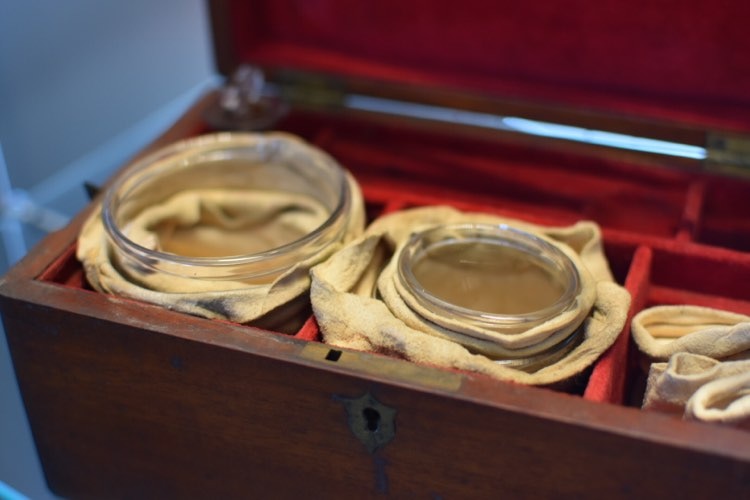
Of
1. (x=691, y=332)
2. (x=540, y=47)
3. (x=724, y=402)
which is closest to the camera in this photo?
(x=724, y=402)

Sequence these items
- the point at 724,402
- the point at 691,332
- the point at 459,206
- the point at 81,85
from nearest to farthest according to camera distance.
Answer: the point at 724,402, the point at 691,332, the point at 459,206, the point at 81,85

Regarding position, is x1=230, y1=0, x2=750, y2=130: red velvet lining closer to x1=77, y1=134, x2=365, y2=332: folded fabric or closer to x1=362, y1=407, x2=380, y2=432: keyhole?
x1=77, y1=134, x2=365, y2=332: folded fabric

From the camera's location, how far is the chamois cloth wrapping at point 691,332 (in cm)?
76

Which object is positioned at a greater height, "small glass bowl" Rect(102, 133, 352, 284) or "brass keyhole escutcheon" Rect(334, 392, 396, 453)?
"small glass bowl" Rect(102, 133, 352, 284)

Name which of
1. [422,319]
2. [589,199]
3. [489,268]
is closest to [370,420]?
[422,319]

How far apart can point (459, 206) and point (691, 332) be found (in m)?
0.29

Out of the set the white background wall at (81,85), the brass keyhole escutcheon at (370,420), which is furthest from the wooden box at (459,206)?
the white background wall at (81,85)

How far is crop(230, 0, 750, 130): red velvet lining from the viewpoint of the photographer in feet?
3.32

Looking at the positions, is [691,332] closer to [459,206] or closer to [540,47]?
[459,206]

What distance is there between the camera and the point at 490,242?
89 centimetres

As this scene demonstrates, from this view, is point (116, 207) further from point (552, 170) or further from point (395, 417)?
point (552, 170)

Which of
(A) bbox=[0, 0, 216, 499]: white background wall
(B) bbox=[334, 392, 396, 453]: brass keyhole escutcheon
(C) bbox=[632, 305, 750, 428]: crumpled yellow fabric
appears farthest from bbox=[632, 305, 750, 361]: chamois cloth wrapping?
(A) bbox=[0, 0, 216, 499]: white background wall

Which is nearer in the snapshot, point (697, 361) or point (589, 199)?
point (697, 361)

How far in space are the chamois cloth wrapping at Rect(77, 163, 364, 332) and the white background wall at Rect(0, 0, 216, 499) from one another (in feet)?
0.70
